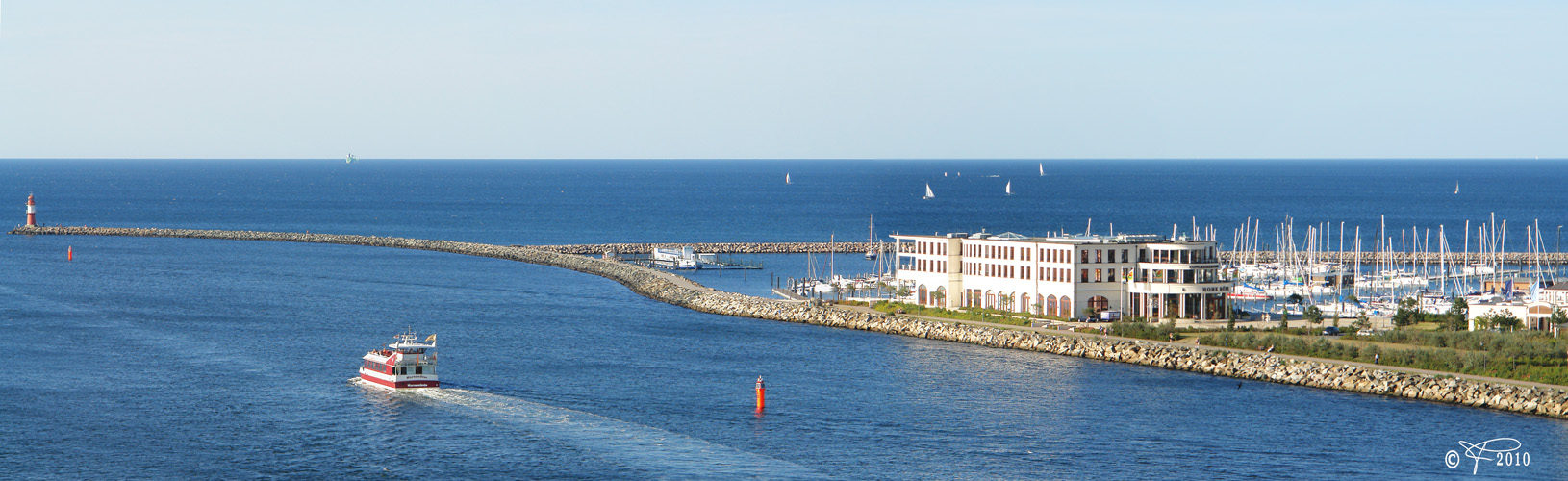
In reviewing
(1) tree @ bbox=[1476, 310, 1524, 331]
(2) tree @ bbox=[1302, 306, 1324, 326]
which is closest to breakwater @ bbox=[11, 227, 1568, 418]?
(2) tree @ bbox=[1302, 306, 1324, 326]

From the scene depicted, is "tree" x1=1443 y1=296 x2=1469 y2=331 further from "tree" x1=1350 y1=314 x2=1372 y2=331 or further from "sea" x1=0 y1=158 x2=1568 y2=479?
"sea" x1=0 y1=158 x2=1568 y2=479

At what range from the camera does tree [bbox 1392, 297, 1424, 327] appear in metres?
90.5

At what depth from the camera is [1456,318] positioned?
89.6 meters

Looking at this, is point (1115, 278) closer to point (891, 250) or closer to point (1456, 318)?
point (1456, 318)

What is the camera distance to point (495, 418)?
2547 inches

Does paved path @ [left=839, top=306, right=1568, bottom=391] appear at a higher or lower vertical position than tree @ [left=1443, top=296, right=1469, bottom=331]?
lower

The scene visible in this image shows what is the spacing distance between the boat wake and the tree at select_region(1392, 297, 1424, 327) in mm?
48541

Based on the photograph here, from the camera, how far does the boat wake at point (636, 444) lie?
55688 millimetres

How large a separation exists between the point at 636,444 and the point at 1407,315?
172 feet

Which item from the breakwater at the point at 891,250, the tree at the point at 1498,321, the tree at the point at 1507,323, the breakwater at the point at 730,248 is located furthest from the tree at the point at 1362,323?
the breakwater at the point at 730,248

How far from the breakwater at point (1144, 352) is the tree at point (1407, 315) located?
15044mm

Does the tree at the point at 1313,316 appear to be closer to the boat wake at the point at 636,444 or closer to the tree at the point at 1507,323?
the tree at the point at 1507,323

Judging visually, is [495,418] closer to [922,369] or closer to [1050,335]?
[922,369]

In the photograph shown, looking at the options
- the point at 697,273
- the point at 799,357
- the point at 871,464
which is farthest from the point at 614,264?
the point at 871,464
